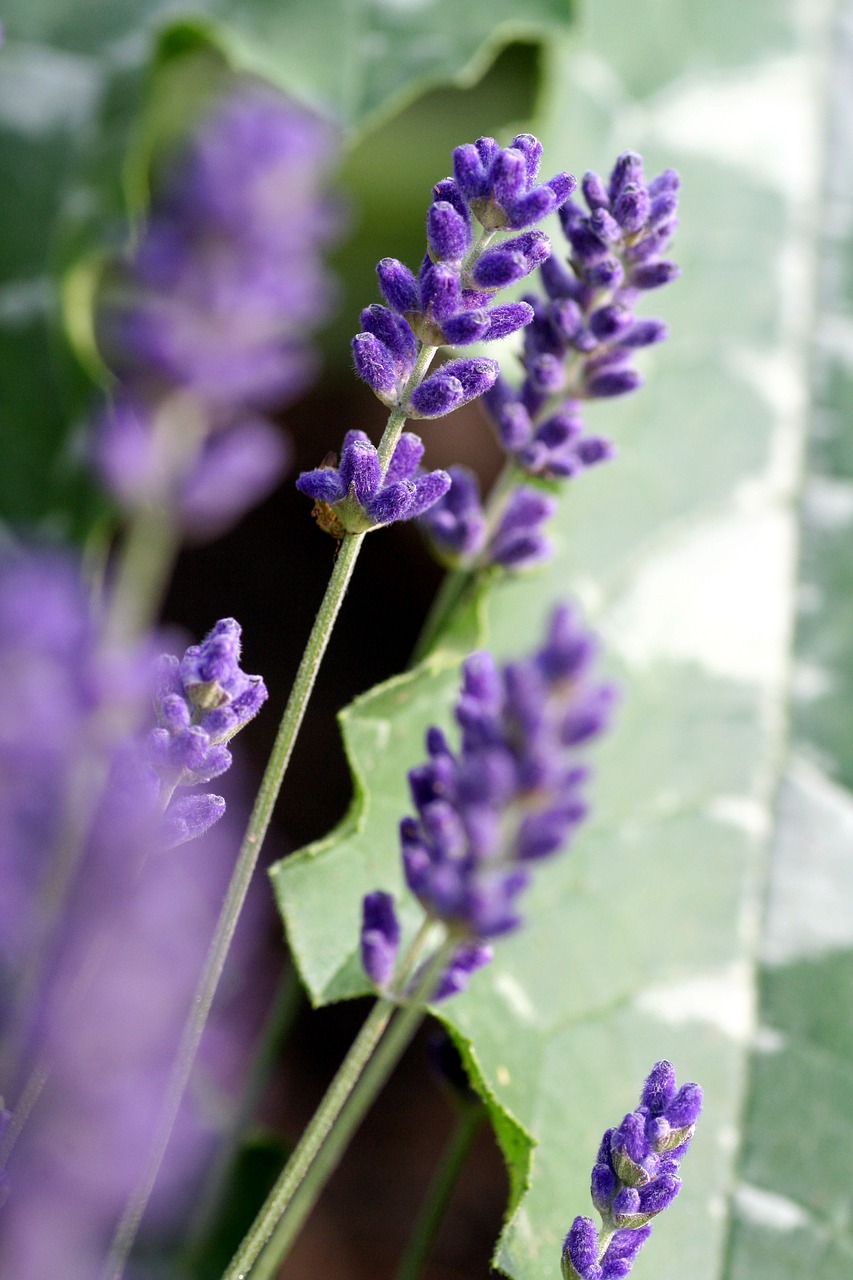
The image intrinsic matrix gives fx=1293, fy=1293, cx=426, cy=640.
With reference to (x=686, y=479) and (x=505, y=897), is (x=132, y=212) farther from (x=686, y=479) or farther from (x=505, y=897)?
(x=505, y=897)

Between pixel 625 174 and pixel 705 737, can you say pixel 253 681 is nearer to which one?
pixel 625 174

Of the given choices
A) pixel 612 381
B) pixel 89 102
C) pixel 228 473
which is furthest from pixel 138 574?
pixel 612 381

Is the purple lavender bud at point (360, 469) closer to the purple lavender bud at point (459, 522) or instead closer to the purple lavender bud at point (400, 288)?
the purple lavender bud at point (400, 288)

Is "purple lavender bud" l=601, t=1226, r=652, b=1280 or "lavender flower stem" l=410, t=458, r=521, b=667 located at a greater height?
"lavender flower stem" l=410, t=458, r=521, b=667

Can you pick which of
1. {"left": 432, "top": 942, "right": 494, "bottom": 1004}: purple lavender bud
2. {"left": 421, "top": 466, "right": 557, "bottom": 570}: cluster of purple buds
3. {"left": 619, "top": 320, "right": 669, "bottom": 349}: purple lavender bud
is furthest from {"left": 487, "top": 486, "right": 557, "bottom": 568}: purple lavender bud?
{"left": 432, "top": 942, "right": 494, "bottom": 1004}: purple lavender bud

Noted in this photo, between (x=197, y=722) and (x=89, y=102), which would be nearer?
(x=197, y=722)

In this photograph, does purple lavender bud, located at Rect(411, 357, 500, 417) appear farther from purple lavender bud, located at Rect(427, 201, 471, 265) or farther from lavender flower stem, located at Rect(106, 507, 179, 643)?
lavender flower stem, located at Rect(106, 507, 179, 643)
